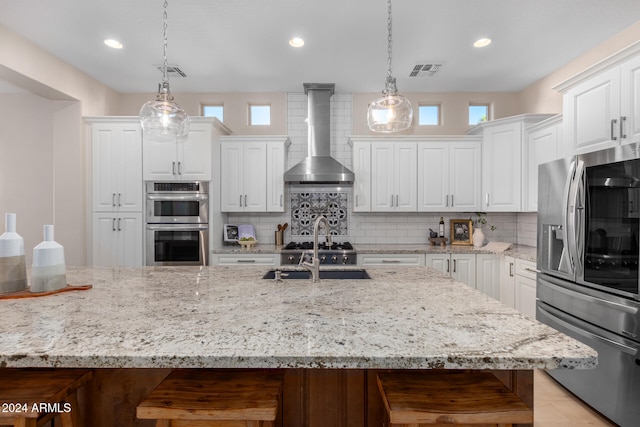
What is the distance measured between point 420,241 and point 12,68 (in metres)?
4.69

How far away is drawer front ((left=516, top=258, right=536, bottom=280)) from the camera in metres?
3.29

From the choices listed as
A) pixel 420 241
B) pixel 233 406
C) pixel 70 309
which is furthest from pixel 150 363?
pixel 420 241

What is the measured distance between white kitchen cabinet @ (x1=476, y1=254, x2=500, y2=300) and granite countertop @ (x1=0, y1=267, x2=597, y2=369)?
238cm

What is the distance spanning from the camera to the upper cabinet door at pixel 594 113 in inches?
91.0

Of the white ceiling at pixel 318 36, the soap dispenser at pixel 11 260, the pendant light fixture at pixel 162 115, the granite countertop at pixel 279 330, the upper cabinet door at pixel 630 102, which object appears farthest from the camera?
the white ceiling at pixel 318 36

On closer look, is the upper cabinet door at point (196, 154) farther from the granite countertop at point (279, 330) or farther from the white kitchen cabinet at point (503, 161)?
the white kitchen cabinet at point (503, 161)

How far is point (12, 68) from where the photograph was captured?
307cm

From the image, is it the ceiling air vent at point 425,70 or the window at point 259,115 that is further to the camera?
the window at point 259,115

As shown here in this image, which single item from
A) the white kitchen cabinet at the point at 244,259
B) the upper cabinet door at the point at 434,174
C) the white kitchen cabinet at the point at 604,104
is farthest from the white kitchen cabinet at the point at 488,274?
the white kitchen cabinet at the point at 244,259

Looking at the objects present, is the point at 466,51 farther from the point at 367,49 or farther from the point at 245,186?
the point at 245,186

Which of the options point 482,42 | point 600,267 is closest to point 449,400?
point 600,267

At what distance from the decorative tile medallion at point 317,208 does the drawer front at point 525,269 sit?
2.03 meters

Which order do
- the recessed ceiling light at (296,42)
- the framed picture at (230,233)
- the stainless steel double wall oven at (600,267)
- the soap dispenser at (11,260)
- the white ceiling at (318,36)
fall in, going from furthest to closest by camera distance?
the framed picture at (230,233)
the recessed ceiling light at (296,42)
the white ceiling at (318,36)
the stainless steel double wall oven at (600,267)
the soap dispenser at (11,260)

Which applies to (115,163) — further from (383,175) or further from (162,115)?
(383,175)
